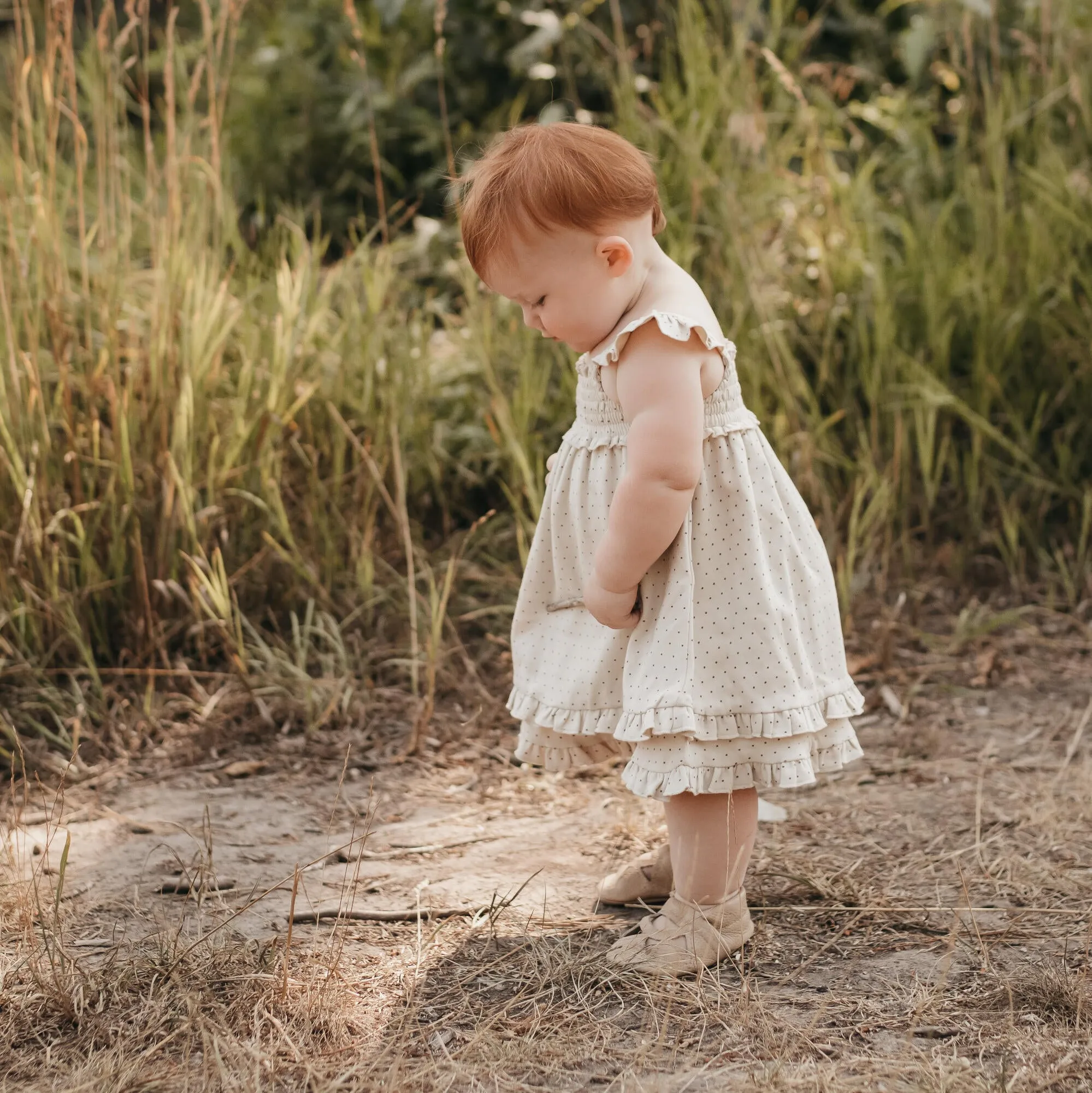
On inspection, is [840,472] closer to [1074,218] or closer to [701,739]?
[1074,218]

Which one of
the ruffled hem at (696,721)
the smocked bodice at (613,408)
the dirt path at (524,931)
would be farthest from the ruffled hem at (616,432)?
the dirt path at (524,931)

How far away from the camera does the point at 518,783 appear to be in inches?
96.0

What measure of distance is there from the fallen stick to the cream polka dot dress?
1.07ft

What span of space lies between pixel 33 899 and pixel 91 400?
1.19 meters

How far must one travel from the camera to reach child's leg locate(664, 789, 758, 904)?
5.78 ft

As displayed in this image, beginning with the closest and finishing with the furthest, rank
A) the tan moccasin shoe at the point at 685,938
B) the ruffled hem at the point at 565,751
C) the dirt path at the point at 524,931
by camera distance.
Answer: the dirt path at the point at 524,931 < the tan moccasin shoe at the point at 685,938 < the ruffled hem at the point at 565,751

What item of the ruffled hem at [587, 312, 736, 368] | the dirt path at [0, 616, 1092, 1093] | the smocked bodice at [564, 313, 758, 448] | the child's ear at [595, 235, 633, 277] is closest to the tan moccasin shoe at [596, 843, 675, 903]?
the dirt path at [0, 616, 1092, 1093]

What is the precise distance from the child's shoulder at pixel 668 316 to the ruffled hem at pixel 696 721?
1.54ft

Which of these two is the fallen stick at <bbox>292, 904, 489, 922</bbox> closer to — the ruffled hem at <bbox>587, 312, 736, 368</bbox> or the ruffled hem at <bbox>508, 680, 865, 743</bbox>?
the ruffled hem at <bbox>508, 680, 865, 743</bbox>

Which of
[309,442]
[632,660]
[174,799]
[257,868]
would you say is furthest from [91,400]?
[632,660]

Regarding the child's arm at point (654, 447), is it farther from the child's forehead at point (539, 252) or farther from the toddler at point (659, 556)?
the child's forehead at point (539, 252)

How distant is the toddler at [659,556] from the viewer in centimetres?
163

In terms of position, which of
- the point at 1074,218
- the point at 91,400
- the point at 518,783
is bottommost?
the point at 518,783

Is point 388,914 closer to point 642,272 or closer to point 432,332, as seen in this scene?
point 642,272
